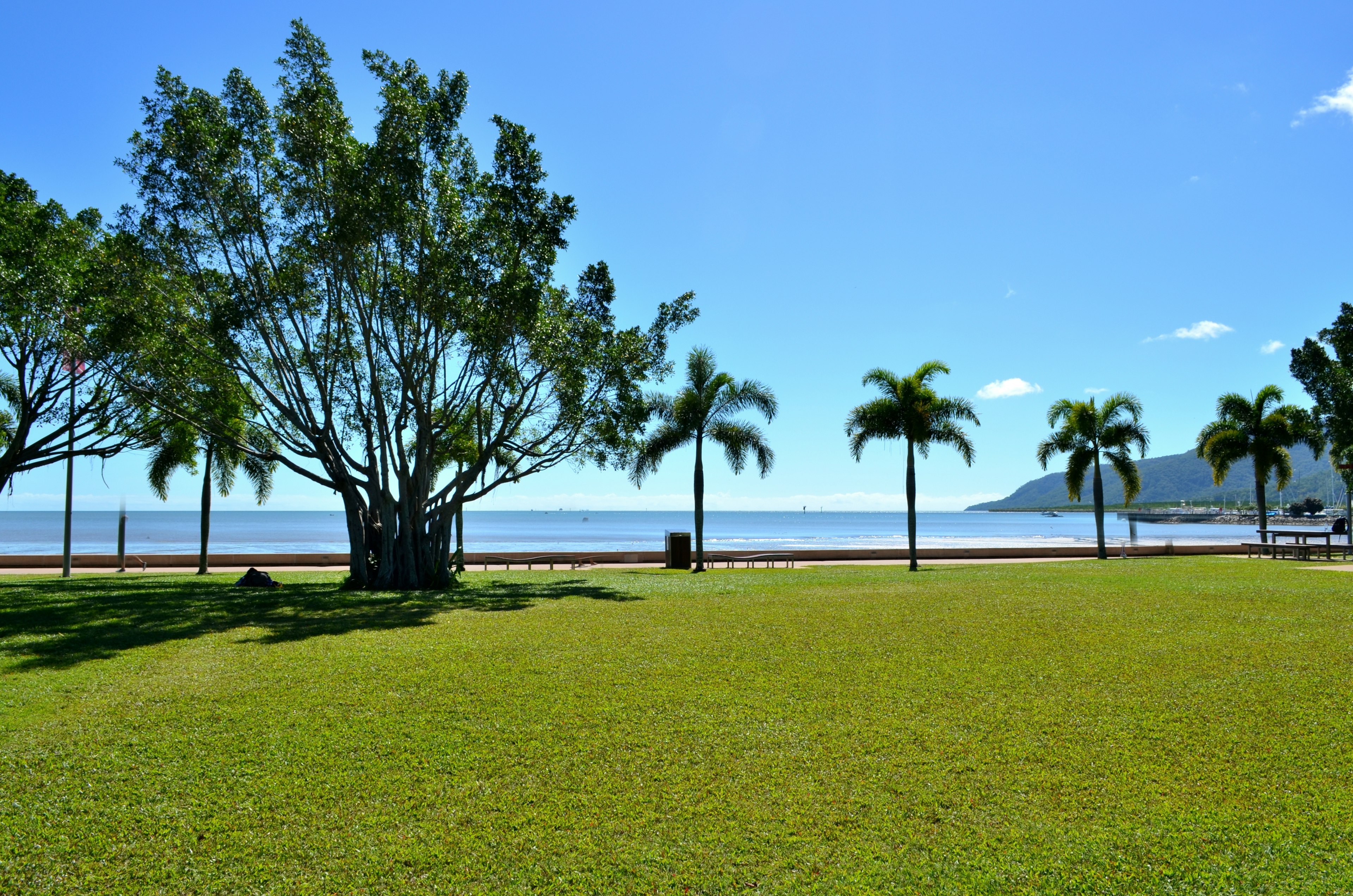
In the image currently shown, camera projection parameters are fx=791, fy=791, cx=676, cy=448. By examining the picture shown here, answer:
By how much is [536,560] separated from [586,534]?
2631 inches

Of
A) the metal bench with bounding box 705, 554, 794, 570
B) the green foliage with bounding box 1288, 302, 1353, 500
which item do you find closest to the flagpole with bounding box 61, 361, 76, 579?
the metal bench with bounding box 705, 554, 794, 570

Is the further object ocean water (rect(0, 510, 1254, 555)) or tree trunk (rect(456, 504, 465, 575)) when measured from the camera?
ocean water (rect(0, 510, 1254, 555))

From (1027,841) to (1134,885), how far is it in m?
0.54

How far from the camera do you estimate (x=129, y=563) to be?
2980 cm

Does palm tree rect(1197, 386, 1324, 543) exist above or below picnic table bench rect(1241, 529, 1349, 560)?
above

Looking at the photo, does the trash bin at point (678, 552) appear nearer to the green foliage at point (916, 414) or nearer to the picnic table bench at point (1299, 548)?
the green foliage at point (916, 414)

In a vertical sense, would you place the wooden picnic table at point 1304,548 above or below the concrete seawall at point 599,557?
above

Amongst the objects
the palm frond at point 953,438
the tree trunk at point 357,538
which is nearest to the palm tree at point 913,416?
the palm frond at point 953,438

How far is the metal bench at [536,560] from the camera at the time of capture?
1101 inches

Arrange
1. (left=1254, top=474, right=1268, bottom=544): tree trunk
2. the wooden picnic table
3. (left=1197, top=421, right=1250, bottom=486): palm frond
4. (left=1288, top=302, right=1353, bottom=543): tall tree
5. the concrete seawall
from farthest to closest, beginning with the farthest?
(left=1197, top=421, right=1250, bottom=486): palm frond, (left=1254, top=474, right=1268, bottom=544): tree trunk, the concrete seawall, the wooden picnic table, (left=1288, top=302, right=1353, bottom=543): tall tree

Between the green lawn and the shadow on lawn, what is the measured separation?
175 mm

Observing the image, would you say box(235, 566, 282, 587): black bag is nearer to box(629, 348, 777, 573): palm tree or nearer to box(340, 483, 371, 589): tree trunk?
box(340, 483, 371, 589): tree trunk

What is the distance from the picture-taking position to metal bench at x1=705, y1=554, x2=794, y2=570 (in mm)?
29422

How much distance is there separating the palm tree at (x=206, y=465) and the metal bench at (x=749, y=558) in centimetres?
1544
